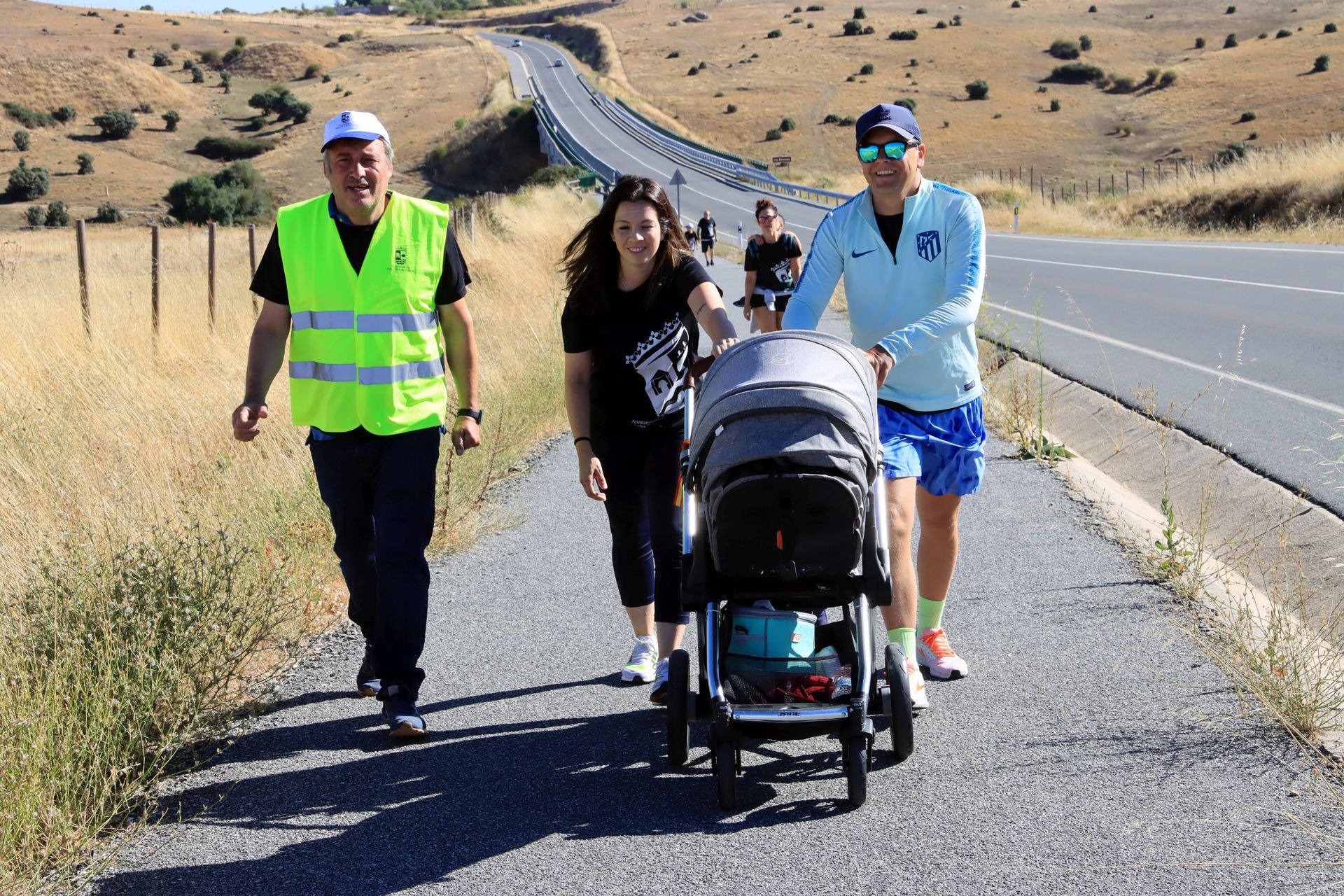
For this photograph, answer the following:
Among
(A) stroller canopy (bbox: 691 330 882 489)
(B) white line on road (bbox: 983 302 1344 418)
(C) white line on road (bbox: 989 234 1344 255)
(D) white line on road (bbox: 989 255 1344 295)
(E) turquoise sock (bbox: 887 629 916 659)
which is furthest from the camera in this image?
(C) white line on road (bbox: 989 234 1344 255)

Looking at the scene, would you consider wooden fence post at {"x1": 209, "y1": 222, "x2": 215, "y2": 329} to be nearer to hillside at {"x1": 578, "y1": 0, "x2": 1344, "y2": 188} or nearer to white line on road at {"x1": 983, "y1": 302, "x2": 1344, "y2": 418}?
white line on road at {"x1": 983, "y1": 302, "x2": 1344, "y2": 418}

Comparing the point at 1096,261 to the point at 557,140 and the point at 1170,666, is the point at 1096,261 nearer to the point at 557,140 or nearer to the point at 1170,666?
the point at 1170,666

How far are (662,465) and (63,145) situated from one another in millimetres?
96585

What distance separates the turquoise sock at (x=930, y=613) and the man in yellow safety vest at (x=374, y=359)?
1.95 meters

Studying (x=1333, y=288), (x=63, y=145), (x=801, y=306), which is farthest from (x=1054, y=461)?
(x=63, y=145)

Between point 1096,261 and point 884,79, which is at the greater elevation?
point 884,79

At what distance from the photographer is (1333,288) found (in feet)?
51.3

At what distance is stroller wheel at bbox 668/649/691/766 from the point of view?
3.92 metres

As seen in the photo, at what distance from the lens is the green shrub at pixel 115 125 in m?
96.1

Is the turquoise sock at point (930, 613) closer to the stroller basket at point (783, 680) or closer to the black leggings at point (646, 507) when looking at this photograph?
the black leggings at point (646, 507)

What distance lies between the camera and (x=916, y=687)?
4.56 m

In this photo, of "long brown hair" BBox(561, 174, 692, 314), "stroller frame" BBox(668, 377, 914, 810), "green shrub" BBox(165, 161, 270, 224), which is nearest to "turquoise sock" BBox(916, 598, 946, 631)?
"stroller frame" BBox(668, 377, 914, 810)

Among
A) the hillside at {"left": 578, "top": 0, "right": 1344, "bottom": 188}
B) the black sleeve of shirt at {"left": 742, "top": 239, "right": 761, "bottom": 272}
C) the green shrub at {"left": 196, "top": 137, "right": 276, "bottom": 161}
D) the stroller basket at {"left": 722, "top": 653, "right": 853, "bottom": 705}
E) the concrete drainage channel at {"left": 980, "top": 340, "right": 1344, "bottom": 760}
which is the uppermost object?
the hillside at {"left": 578, "top": 0, "right": 1344, "bottom": 188}

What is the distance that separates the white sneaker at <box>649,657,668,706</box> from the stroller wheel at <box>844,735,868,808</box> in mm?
1055
